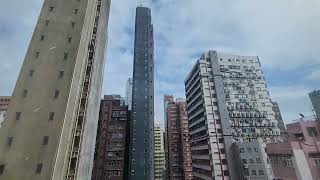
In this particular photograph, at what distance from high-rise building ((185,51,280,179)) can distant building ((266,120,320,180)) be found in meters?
37.8

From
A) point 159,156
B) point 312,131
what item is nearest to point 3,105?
point 159,156

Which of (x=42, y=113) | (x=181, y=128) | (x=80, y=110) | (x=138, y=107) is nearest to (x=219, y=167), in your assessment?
(x=138, y=107)

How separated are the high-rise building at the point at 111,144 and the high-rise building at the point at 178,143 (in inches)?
1784

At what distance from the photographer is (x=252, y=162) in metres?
56.1

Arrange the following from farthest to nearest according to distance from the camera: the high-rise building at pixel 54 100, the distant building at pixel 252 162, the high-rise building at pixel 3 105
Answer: the high-rise building at pixel 3 105 < the distant building at pixel 252 162 < the high-rise building at pixel 54 100

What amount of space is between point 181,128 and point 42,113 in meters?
96.2

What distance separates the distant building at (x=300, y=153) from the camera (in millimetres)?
21828

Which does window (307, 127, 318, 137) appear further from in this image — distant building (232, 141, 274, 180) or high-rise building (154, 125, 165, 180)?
high-rise building (154, 125, 165, 180)

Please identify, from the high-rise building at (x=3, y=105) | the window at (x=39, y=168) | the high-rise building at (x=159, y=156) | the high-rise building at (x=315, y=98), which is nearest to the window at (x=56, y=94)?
the window at (x=39, y=168)

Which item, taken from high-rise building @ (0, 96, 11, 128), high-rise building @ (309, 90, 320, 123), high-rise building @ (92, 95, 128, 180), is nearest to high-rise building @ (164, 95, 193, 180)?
high-rise building @ (92, 95, 128, 180)

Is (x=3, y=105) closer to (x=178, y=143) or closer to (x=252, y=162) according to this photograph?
(x=178, y=143)

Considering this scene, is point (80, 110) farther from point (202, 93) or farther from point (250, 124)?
point (250, 124)

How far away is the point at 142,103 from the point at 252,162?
39921 millimetres

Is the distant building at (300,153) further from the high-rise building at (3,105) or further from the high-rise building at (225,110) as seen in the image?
the high-rise building at (3,105)
